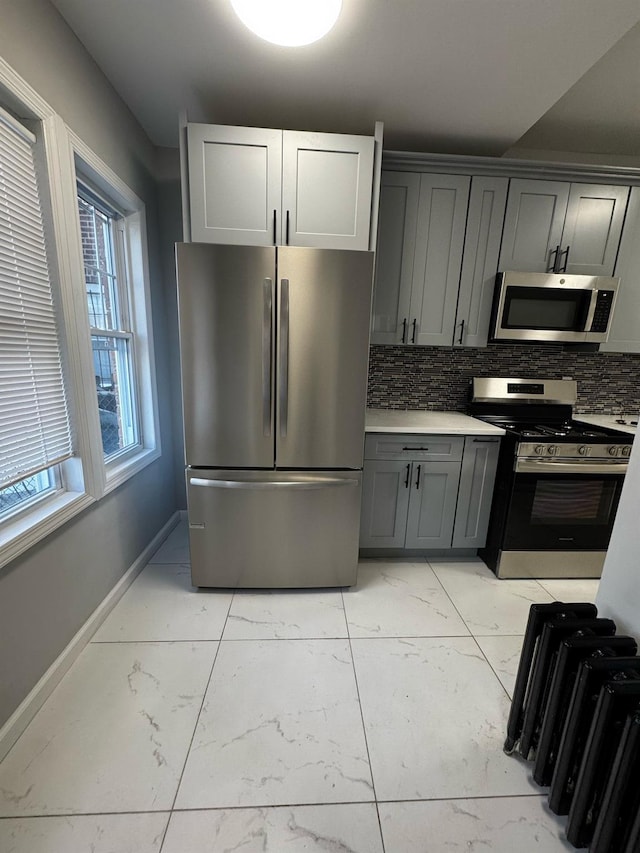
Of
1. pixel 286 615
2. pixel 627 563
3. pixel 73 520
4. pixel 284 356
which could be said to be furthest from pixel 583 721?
pixel 73 520

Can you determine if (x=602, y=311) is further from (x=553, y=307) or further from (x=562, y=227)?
(x=562, y=227)

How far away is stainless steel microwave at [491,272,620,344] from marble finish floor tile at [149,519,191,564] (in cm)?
253

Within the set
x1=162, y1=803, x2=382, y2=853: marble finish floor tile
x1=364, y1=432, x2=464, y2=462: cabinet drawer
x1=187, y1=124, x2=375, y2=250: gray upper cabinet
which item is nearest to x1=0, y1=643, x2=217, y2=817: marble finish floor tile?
x1=162, y1=803, x2=382, y2=853: marble finish floor tile

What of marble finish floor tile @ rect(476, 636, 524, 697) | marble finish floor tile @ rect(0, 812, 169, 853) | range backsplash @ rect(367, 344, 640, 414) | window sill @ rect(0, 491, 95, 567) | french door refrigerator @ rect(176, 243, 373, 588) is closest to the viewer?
marble finish floor tile @ rect(0, 812, 169, 853)

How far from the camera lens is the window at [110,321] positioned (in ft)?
6.24

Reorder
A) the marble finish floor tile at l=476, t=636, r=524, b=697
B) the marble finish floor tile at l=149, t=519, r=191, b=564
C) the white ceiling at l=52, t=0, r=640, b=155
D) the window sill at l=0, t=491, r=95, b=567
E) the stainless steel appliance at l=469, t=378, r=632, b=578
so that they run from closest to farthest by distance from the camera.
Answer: the window sill at l=0, t=491, r=95, b=567
the white ceiling at l=52, t=0, r=640, b=155
the marble finish floor tile at l=476, t=636, r=524, b=697
the stainless steel appliance at l=469, t=378, r=632, b=578
the marble finish floor tile at l=149, t=519, r=191, b=564

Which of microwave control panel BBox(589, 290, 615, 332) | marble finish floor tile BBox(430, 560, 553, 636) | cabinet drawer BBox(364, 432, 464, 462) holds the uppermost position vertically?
microwave control panel BBox(589, 290, 615, 332)

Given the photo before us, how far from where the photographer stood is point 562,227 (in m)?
2.25

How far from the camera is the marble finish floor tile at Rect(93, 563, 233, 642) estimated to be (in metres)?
1.73

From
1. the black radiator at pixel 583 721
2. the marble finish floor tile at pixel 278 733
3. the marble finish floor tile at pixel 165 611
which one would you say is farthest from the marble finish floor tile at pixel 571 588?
the marble finish floor tile at pixel 165 611

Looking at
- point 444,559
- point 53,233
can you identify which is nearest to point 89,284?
point 53,233

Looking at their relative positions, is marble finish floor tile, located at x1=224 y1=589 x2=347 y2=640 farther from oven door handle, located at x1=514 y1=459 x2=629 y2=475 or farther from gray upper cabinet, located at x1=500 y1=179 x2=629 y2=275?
gray upper cabinet, located at x1=500 y1=179 x2=629 y2=275

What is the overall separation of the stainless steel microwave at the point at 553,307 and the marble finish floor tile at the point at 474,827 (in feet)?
7.27

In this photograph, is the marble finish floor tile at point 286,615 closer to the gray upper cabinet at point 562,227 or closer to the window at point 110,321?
the window at point 110,321
